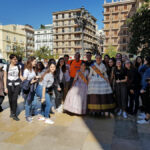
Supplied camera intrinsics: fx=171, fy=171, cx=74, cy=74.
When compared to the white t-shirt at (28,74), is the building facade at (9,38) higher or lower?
higher

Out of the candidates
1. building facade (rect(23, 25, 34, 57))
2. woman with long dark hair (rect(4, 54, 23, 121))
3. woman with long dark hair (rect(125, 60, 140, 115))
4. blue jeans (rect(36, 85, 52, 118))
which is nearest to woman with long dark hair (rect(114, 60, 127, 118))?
woman with long dark hair (rect(125, 60, 140, 115))

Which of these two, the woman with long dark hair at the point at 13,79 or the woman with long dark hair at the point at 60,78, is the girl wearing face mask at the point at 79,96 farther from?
the woman with long dark hair at the point at 13,79

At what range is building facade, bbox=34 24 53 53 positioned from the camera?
77.9 metres

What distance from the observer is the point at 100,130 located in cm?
400

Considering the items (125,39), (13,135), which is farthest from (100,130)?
(125,39)

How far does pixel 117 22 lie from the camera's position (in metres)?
59.7

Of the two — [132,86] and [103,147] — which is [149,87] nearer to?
[132,86]

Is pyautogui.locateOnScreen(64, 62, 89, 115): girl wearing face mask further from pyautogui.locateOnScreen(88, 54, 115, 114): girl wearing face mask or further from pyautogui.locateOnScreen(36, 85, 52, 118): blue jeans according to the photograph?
pyautogui.locateOnScreen(36, 85, 52, 118): blue jeans

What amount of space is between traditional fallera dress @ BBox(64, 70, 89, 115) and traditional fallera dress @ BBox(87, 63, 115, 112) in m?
0.23

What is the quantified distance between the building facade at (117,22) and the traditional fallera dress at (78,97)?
185 ft

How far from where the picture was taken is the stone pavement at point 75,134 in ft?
10.6

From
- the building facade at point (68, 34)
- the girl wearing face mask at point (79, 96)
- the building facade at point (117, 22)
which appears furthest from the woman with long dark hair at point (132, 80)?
the building facade at point (68, 34)

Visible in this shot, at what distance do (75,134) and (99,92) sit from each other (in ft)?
4.88

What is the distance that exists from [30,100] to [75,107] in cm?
132
